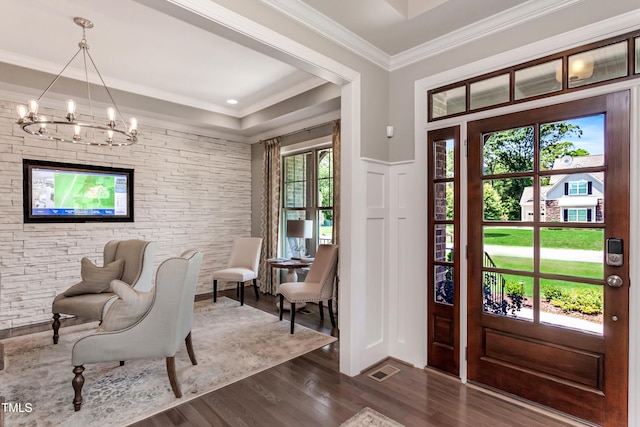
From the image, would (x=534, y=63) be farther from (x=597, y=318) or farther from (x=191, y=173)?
(x=191, y=173)

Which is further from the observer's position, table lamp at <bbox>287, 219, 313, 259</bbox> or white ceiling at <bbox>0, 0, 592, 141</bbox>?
table lamp at <bbox>287, 219, 313, 259</bbox>

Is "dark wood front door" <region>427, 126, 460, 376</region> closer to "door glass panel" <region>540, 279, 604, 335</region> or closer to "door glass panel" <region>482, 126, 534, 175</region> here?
"door glass panel" <region>482, 126, 534, 175</region>

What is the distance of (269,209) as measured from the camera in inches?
222

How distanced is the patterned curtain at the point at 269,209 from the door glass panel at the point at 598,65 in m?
4.08

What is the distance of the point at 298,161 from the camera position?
547 cm

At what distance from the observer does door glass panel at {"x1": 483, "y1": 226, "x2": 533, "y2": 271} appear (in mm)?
2338

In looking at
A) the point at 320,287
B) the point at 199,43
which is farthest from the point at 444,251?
the point at 199,43

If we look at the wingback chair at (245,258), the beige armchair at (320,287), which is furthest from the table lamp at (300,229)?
the wingback chair at (245,258)

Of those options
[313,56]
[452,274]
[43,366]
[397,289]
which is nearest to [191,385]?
[43,366]

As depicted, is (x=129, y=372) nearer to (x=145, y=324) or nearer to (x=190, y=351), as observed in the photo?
(x=190, y=351)

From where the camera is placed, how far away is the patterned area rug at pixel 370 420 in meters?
2.07

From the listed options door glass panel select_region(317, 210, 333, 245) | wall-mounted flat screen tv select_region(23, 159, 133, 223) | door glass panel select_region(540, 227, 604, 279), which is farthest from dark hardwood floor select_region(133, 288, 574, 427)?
wall-mounted flat screen tv select_region(23, 159, 133, 223)

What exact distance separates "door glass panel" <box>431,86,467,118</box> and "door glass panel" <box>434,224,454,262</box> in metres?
0.98

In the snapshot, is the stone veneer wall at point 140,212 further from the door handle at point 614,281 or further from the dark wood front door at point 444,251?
the door handle at point 614,281
